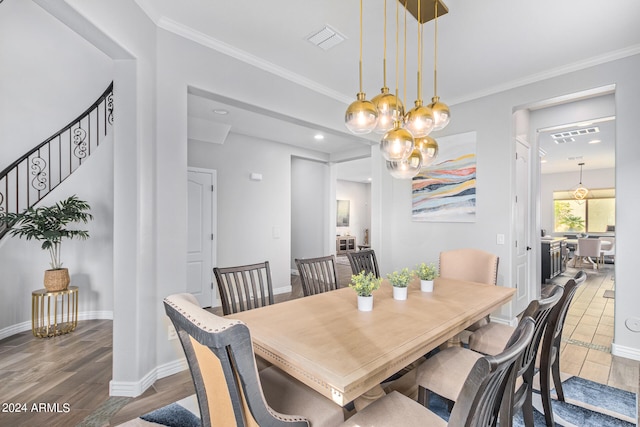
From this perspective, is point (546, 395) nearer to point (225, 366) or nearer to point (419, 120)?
point (419, 120)

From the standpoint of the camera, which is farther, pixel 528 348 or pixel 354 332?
pixel 354 332

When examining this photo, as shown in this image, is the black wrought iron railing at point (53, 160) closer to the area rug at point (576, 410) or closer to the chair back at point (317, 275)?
the area rug at point (576, 410)

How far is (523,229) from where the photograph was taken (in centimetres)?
399

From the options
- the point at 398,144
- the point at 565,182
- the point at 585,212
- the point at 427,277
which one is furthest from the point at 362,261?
the point at 585,212

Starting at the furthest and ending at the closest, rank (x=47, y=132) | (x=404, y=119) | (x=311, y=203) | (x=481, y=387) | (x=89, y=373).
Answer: (x=311, y=203) → (x=47, y=132) → (x=89, y=373) → (x=404, y=119) → (x=481, y=387)

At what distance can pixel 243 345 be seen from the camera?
94 cm

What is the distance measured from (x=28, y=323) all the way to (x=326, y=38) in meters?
4.55

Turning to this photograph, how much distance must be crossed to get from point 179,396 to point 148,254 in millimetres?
1048

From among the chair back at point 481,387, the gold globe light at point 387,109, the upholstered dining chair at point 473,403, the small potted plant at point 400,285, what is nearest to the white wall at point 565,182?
the small potted plant at point 400,285

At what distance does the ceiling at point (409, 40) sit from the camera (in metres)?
2.23

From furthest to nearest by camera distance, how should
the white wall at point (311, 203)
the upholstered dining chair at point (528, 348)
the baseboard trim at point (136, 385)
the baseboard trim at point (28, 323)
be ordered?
the white wall at point (311, 203) < the baseboard trim at point (28, 323) < the baseboard trim at point (136, 385) < the upholstered dining chair at point (528, 348)

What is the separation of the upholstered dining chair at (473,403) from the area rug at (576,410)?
93 cm

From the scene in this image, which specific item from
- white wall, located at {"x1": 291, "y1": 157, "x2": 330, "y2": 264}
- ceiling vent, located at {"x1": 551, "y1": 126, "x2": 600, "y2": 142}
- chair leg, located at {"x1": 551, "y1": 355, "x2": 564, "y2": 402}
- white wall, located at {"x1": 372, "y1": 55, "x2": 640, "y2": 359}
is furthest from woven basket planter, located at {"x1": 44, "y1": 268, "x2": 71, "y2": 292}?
ceiling vent, located at {"x1": 551, "y1": 126, "x2": 600, "y2": 142}

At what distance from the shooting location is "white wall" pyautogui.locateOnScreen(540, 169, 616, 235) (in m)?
9.38
